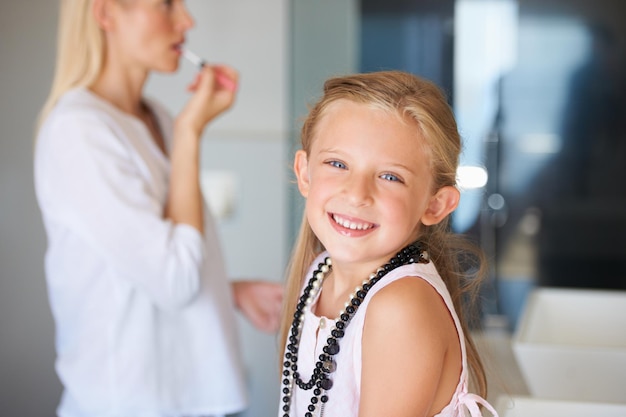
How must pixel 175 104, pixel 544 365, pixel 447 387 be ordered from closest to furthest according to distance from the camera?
pixel 447 387 → pixel 544 365 → pixel 175 104

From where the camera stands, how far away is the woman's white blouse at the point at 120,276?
1.19 m

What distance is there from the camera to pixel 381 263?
80 cm

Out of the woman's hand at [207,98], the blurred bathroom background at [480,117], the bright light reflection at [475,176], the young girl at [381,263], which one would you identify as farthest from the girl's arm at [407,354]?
the bright light reflection at [475,176]

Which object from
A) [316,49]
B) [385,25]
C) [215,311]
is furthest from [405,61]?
[215,311]

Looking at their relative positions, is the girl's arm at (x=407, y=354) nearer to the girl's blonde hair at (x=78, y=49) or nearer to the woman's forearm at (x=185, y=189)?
the woman's forearm at (x=185, y=189)

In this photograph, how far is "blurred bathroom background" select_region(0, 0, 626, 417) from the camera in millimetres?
2404

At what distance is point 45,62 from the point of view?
1.98 m

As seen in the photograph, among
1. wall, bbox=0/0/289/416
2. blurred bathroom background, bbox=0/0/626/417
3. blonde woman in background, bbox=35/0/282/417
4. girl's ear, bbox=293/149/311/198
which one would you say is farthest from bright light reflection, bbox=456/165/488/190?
girl's ear, bbox=293/149/311/198

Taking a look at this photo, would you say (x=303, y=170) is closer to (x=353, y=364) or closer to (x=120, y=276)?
(x=353, y=364)

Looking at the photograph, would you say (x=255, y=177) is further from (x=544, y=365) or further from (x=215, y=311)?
(x=544, y=365)

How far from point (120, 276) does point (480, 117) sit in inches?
61.4

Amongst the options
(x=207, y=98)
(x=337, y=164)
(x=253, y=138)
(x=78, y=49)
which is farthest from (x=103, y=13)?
(x=253, y=138)

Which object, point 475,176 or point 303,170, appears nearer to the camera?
point 303,170

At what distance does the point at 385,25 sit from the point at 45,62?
1.02 meters
